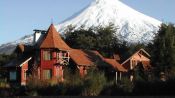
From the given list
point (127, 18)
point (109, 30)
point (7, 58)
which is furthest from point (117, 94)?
point (127, 18)

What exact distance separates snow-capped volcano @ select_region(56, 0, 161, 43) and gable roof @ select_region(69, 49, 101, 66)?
71.6 m

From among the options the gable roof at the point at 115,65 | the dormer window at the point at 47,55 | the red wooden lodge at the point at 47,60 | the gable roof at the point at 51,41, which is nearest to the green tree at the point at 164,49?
the red wooden lodge at the point at 47,60

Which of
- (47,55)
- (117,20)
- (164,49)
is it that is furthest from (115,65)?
(117,20)

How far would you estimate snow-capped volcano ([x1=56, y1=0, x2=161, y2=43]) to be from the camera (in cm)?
16162

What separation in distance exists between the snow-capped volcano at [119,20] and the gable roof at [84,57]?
71562mm

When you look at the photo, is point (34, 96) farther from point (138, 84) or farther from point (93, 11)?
point (93, 11)

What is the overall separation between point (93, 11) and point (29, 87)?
136148mm

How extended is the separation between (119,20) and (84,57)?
100704mm

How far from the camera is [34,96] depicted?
44094 mm

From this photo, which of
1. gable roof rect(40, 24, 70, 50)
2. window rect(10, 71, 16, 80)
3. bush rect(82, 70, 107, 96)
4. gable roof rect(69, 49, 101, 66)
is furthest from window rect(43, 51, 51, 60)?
bush rect(82, 70, 107, 96)

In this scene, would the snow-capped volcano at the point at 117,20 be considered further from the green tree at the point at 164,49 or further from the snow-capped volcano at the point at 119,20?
the green tree at the point at 164,49

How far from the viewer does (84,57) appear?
255 ft

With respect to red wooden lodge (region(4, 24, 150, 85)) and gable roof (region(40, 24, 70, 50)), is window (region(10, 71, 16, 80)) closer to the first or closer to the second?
red wooden lodge (region(4, 24, 150, 85))

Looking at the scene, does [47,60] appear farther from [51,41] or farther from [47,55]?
[51,41]
